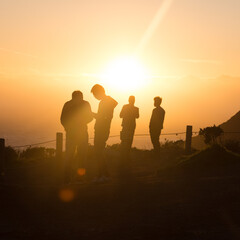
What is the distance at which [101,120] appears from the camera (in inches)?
460

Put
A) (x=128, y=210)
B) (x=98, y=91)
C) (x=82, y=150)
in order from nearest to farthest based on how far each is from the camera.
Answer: (x=128, y=210), (x=98, y=91), (x=82, y=150)

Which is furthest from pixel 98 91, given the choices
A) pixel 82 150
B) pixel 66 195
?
pixel 66 195

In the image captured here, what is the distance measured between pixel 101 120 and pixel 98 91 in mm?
653

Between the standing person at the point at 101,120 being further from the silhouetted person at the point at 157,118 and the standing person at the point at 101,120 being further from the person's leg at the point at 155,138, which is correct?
the person's leg at the point at 155,138

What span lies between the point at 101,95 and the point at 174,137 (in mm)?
10709

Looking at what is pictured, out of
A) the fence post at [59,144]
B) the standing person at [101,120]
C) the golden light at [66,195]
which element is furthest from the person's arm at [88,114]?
the fence post at [59,144]

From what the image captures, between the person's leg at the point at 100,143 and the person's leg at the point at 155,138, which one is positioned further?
the person's leg at the point at 155,138

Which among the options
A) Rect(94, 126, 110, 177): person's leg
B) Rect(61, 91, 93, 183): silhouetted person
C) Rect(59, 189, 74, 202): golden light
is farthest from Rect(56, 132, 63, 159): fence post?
Rect(59, 189, 74, 202): golden light

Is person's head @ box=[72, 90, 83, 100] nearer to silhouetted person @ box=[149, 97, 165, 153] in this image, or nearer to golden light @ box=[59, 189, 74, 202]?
golden light @ box=[59, 189, 74, 202]

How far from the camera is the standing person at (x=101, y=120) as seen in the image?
1162 cm

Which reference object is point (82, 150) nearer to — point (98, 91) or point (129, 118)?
point (98, 91)

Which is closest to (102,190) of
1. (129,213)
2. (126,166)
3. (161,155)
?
(129,213)

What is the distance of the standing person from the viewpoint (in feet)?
38.1

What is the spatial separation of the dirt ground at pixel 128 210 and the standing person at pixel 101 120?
2.05 ft
